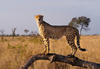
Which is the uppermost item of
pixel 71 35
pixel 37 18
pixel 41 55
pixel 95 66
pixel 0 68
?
pixel 37 18

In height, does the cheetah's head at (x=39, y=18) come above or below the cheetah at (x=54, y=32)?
above

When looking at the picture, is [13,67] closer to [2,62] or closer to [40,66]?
[2,62]

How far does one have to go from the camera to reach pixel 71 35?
4.10 meters

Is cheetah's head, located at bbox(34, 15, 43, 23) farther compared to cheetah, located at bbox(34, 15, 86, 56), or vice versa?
cheetah, located at bbox(34, 15, 86, 56)

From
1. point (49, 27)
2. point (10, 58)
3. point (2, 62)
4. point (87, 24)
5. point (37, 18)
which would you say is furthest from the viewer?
point (87, 24)

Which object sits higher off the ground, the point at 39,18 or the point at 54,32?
the point at 39,18

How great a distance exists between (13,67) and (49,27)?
8.83ft

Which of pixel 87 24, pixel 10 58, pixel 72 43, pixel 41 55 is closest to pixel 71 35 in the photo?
pixel 72 43

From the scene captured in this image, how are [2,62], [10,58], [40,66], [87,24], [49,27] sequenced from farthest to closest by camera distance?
1. [87,24]
2. [10,58]
3. [2,62]
4. [40,66]
5. [49,27]

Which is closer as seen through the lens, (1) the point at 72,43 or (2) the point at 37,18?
(2) the point at 37,18

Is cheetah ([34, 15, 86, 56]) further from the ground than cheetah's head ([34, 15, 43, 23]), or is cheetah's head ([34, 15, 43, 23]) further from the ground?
cheetah's head ([34, 15, 43, 23])

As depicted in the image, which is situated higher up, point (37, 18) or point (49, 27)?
point (37, 18)

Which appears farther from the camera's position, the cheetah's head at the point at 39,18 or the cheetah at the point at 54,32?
the cheetah at the point at 54,32

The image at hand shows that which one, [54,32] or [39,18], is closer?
[39,18]
